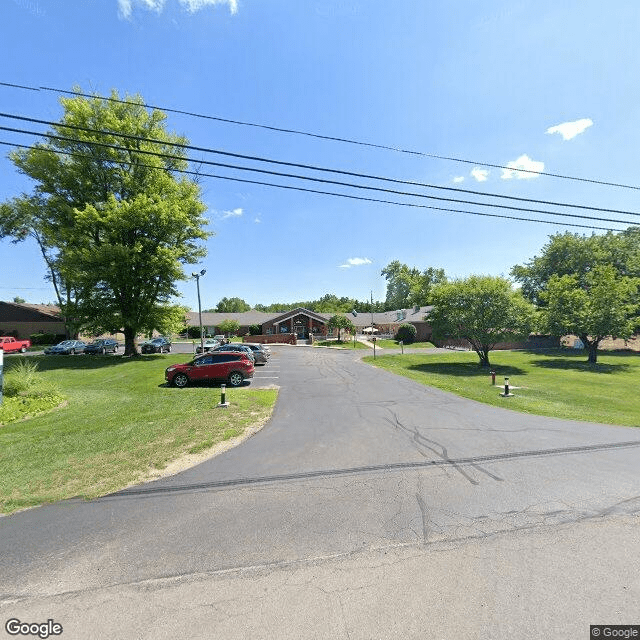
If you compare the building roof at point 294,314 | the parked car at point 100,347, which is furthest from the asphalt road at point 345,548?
the building roof at point 294,314

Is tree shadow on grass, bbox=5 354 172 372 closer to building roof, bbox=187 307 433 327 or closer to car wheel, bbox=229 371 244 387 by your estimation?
car wheel, bbox=229 371 244 387

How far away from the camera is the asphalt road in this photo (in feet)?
10.5

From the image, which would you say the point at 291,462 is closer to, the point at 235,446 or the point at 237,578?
the point at 235,446

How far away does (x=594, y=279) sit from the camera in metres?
34.7

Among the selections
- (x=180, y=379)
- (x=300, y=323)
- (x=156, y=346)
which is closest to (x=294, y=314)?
(x=300, y=323)

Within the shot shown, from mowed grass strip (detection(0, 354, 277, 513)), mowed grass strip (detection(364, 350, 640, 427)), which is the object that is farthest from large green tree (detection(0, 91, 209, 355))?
mowed grass strip (detection(364, 350, 640, 427))

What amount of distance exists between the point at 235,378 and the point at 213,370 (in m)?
1.19

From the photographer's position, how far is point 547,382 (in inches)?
798

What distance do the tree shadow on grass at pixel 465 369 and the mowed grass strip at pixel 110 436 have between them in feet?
47.9

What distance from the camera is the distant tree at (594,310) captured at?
2962 cm

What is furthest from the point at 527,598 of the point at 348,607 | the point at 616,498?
the point at 616,498

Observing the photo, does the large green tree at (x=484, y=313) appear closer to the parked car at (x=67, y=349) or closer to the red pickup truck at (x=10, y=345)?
the parked car at (x=67, y=349)

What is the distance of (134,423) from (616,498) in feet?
37.4

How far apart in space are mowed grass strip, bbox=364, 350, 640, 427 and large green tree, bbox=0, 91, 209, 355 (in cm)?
2009
